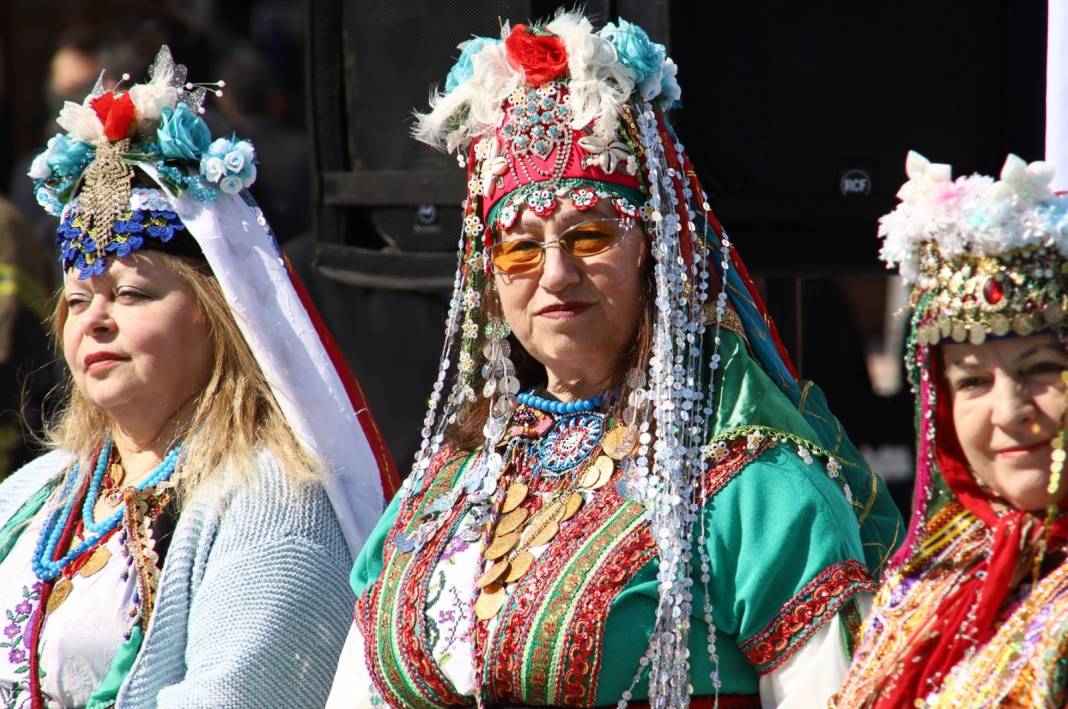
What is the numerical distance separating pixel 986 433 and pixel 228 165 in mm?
1695

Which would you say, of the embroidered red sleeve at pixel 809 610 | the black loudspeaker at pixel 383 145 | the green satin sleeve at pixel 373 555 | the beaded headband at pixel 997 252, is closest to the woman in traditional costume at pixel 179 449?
the green satin sleeve at pixel 373 555

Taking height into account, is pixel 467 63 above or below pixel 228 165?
above

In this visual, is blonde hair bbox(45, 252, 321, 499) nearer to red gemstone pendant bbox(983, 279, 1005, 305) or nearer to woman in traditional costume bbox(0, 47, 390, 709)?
woman in traditional costume bbox(0, 47, 390, 709)

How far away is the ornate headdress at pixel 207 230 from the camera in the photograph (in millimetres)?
3314

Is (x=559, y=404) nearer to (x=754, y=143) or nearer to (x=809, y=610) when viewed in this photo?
(x=809, y=610)

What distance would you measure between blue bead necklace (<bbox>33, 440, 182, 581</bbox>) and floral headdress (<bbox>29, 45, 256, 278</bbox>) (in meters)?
0.41

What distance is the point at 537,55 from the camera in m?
2.93

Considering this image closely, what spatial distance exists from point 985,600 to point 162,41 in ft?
17.1

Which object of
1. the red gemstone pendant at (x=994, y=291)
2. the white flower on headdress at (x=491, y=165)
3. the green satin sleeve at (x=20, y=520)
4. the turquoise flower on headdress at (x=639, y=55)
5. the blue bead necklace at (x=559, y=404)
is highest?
the turquoise flower on headdress at (x=639, y=55)

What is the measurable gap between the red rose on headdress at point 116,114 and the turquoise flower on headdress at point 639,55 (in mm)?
1021

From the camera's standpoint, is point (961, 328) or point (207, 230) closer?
point (961, 328)

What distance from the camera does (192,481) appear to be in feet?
10.7

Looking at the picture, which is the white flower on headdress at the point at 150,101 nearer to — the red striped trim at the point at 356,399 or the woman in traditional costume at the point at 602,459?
the red striped trim at the point at 356,399

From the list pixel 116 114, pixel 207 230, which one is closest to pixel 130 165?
pixel 116 114
